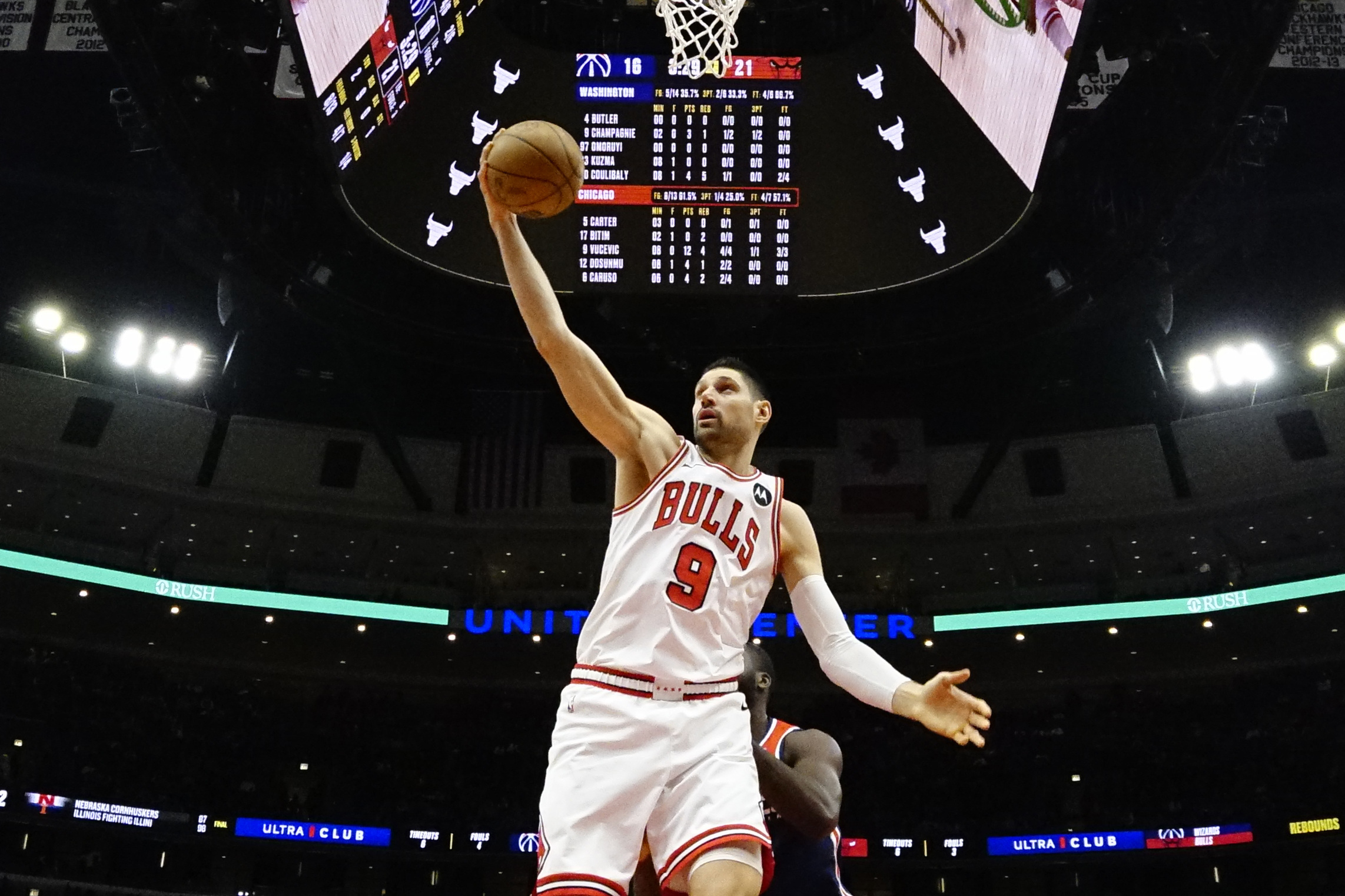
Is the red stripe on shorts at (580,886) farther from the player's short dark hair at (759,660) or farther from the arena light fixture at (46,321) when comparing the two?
the arena light fixture at (46,321)

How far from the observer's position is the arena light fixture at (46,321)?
14.8m

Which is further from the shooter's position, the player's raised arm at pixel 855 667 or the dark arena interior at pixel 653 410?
the dark arena interior at pixel 653 410

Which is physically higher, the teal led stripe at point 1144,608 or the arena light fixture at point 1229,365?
the arena light fixture at point 1229,365

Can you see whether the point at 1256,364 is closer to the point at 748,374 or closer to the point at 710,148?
the point at 710,148

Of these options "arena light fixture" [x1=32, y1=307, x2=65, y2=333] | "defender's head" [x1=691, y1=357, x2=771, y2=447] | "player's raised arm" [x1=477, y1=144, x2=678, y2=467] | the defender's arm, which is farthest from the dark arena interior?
the defender's arm

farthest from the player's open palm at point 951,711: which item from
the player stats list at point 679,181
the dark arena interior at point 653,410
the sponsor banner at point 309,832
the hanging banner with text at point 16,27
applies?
the sponsor banner at point 309,832

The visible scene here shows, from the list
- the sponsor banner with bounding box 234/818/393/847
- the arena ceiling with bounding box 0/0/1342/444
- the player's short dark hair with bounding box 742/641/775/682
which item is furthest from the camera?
the sponsor banner with bounding box 234/818/393/847

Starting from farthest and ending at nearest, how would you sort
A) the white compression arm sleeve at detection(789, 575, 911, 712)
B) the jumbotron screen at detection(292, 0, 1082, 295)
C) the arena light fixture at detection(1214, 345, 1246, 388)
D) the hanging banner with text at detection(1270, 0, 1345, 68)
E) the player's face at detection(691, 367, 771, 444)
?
the arena light fixture at detection(1214, 345, 1246, 388) → the hanging banner with text at detection(1270, 0, 1345, 68) → the jumbotron screen at detection(292, 0, 1082, 295) → the player's face at detection(691, 367, 771, 444) → the white compression arm sleeve at detection(789, 575, 911, 712)

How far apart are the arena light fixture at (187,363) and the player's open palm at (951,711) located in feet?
44.3

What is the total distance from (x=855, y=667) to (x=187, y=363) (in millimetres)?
13277

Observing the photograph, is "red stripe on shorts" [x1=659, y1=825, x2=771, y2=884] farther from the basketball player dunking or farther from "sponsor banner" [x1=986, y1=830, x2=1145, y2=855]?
"sponsor banner" [x1=986, y1=830, x2=1145, y2=855]

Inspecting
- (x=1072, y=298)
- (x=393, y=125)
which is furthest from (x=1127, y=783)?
(x=393, y=125)

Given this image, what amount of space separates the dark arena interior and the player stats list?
0.03 metres

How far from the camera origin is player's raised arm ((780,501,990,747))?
10.0ft
